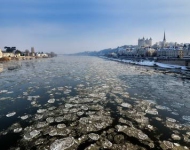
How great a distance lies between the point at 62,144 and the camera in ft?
19.2

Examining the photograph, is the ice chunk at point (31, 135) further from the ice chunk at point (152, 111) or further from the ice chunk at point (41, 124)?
the ice chunk at point (152, 111)

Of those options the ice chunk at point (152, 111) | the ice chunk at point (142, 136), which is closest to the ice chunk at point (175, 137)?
the ice chunk at point (142, 136)

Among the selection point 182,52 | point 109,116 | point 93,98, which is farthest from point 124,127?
point 182,52

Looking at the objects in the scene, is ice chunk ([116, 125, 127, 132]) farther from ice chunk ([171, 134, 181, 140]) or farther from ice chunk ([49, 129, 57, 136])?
ice chunk ([49, 129, 57, 136])

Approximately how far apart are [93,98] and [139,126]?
491 cm

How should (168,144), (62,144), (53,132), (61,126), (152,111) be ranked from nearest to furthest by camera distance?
(62,144) → (168,144) → (53,132) → (61,126) → (152,111)

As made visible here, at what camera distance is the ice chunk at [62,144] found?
566cm

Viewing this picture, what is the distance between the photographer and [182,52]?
241 feet

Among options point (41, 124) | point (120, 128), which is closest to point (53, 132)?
point (41, 124)

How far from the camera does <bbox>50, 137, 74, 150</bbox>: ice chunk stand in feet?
18.6

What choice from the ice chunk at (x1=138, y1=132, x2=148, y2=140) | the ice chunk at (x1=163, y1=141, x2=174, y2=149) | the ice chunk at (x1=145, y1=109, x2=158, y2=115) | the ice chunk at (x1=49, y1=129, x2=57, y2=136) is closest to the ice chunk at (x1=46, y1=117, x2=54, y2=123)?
the ice chunk at (x1=49, y1=129, x2=57, y2=136)

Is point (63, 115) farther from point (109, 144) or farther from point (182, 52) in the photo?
point (182, 52)

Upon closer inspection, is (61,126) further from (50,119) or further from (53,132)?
(50,119)

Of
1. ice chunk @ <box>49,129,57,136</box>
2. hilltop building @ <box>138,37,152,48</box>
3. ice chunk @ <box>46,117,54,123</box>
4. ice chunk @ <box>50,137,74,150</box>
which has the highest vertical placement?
hilltop building @ <box>138,37,152,48</box>
